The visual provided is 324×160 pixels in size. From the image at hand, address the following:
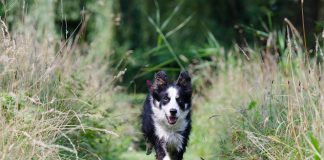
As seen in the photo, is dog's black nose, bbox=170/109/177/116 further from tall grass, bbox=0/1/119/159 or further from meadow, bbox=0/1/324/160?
tall grass, bbox=0/1/119/159

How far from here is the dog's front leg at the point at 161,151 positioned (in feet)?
27.6

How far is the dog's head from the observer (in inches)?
326

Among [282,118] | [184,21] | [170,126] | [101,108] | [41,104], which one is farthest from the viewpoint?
[184,21]

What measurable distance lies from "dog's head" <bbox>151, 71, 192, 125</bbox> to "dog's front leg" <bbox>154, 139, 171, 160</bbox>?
0.27m

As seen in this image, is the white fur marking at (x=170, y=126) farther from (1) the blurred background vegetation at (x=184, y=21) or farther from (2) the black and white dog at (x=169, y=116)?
(1) the blurred background vegetation at (x=184, y=21)

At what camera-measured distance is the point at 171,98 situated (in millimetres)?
8367

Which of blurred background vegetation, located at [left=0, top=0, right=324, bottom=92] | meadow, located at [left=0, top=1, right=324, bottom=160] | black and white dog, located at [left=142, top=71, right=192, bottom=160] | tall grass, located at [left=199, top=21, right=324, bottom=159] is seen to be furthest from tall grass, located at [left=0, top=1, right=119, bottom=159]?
blurred background vegetation, located at [left=0, top=0, right=324, bottom=92]

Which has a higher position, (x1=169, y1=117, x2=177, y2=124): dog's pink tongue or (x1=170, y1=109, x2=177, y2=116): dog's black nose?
(x1=170, y1=109, x2=177, y2=116): dog's black nose

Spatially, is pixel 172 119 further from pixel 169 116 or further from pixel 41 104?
pixel 41 104

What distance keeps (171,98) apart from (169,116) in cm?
22

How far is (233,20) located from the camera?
895 inches

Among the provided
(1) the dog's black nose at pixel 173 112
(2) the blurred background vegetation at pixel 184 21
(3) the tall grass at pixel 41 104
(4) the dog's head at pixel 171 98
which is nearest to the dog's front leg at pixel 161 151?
(4) the dog's head at pixel 171 98

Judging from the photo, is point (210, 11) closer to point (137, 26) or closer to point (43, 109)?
point (137, 26)

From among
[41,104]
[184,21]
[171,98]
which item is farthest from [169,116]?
[184,21]
